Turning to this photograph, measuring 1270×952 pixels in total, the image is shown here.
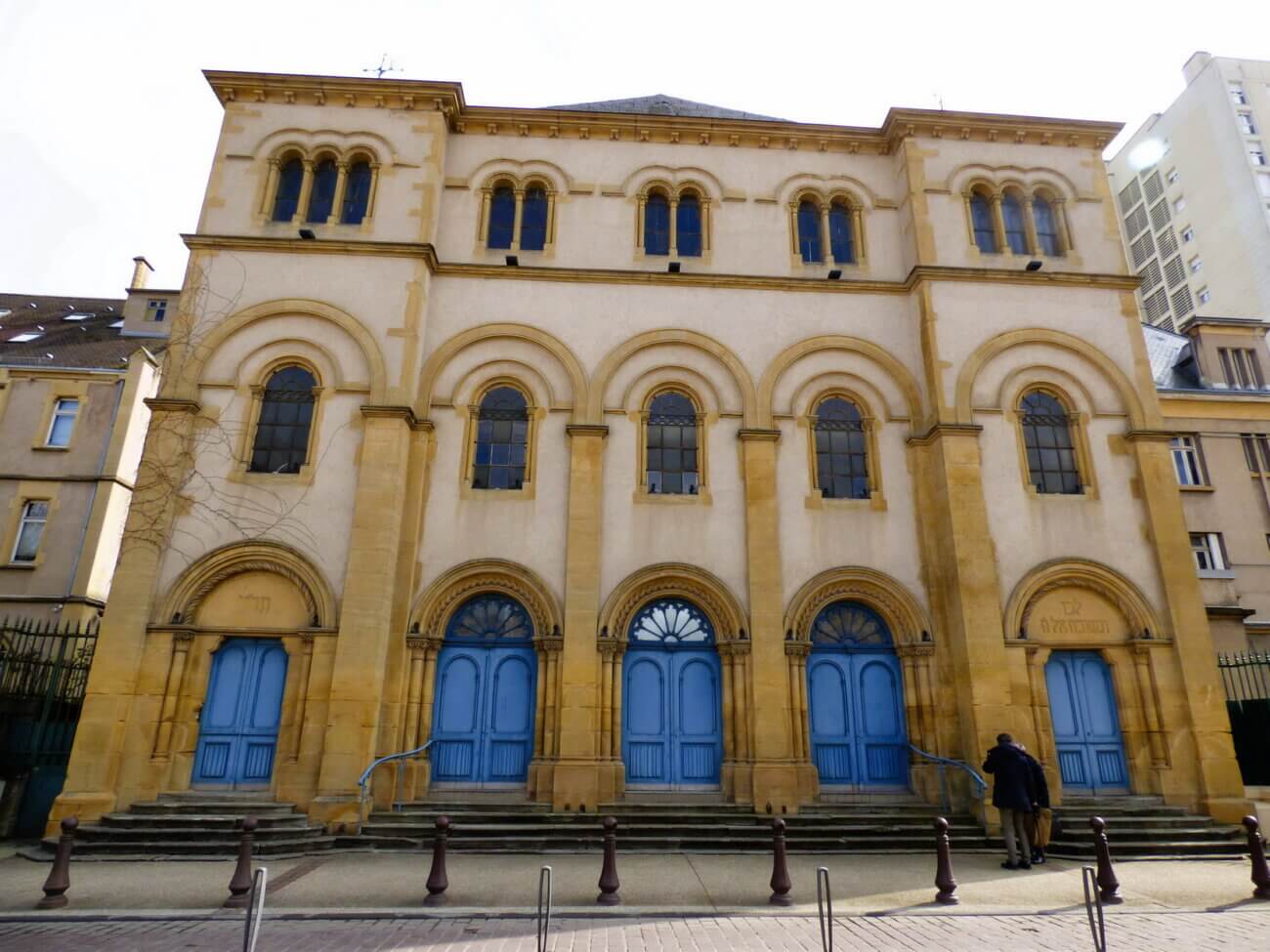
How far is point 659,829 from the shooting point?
1209cm

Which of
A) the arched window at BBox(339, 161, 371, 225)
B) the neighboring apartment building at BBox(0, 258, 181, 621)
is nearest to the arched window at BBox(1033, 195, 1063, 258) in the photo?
the arched window at BBox(339, 161, 371, 225)

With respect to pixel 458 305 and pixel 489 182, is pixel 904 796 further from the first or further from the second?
pixel 489 182

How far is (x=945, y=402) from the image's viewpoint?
15.1m

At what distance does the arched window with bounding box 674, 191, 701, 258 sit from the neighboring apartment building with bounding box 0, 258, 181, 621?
54.7 ft

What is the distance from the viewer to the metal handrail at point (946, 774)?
41.7ft

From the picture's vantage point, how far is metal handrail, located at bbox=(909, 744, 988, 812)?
1271 cm

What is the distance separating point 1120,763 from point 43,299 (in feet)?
121

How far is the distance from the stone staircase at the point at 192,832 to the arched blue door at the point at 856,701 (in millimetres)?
8358

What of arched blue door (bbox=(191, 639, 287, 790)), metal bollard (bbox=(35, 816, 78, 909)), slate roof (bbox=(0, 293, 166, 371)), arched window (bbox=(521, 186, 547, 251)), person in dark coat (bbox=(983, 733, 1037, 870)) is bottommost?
metal bollard (bbox=(35, 816, 78, 909))

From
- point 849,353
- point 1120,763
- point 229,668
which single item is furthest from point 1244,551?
point 229,668

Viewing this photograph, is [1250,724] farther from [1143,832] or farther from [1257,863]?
[1257,863]

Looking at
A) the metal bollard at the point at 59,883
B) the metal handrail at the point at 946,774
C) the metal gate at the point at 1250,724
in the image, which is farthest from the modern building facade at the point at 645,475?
the metal bollard at the point at 59,883

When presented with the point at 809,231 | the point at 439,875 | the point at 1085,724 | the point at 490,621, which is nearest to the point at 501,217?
the point at 809,231

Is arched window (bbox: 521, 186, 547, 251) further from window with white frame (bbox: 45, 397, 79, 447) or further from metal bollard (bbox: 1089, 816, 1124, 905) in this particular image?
window with white frame (bbox: 45, 397, 79, 447)
